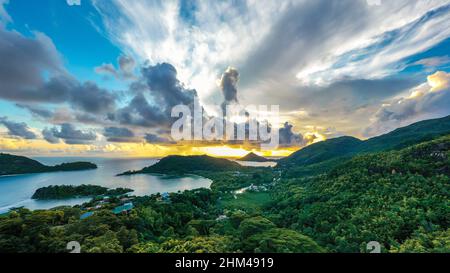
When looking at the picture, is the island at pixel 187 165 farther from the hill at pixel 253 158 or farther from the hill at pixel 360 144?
the hill at pixel 253 158

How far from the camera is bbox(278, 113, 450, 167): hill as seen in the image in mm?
39688

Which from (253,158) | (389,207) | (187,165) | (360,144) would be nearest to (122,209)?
(389,207)

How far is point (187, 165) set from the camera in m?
66.9

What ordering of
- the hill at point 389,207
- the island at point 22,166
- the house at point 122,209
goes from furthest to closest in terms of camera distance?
1. the island at point 22,166
2. the house at point 122,209
3. the hill at point 389,207

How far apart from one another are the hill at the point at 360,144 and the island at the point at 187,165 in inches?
908

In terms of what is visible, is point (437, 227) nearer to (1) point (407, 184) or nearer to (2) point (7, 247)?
(1) point (407, 184)

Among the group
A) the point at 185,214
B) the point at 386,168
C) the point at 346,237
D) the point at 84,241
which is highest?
the point at 386,168

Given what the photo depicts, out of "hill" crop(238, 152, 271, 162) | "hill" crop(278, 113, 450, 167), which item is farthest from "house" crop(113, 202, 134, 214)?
"hill" crop(238, 152, 271, 162)

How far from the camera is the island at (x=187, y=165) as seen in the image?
62281 millimetres

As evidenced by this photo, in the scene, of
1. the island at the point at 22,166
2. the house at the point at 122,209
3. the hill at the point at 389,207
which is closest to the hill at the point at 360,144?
the hill at the point at 389,207

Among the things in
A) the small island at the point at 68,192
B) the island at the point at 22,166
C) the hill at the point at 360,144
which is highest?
the hill at the point at 360,144
